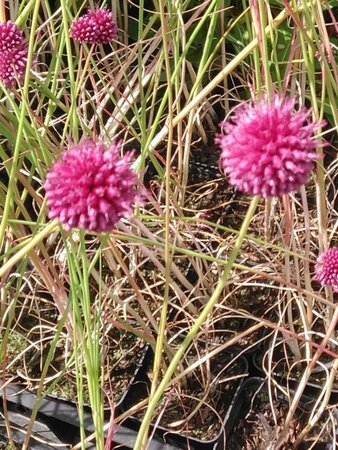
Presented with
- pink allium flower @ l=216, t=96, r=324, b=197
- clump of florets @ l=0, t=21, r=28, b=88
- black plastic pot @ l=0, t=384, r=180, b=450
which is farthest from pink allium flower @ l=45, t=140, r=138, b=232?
black plastic pot @ l=0, t=384, r=180, b=450

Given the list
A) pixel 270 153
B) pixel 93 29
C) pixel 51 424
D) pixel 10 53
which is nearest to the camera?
pixel 270 153

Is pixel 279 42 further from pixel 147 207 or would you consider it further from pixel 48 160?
pixel 48 160

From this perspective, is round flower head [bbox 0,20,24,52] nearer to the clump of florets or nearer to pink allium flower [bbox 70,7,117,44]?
the clump of florets

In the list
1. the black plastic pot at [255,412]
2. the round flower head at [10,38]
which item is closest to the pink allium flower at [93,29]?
the round flower head at [10,38]

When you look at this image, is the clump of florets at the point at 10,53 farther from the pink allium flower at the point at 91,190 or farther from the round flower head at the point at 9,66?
the pink allium flower at the point at 91,190

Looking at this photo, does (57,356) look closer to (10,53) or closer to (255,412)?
(255,412)

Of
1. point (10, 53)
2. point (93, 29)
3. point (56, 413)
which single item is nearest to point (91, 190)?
point (10, 53)
